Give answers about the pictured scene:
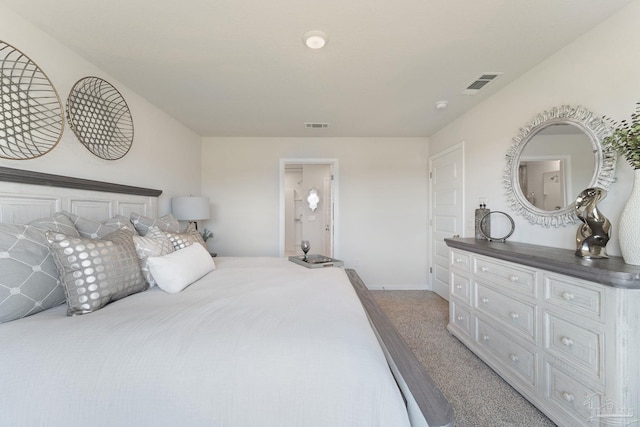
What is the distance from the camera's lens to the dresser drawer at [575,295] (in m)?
1.25

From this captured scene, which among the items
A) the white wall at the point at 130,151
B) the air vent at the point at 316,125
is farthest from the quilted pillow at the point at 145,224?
the air vent at the point at 316,125

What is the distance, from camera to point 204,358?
2.92ft

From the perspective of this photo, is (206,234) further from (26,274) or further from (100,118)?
(26,274)

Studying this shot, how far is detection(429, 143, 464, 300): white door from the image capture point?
126 inches

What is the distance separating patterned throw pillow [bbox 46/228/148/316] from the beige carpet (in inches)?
82.3

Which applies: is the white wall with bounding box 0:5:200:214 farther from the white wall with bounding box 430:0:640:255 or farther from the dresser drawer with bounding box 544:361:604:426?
the white wall with bounding box 430:0:640:255

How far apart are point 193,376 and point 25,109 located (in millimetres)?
1996

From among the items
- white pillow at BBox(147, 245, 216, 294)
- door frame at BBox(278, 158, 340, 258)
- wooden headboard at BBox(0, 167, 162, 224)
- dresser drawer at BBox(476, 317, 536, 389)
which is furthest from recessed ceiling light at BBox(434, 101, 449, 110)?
wooden headboard at BBox(0, 167, 162, 224)

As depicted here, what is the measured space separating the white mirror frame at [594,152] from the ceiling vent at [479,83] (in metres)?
0.53

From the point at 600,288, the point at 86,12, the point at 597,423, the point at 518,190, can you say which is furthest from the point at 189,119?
the point at 597,423

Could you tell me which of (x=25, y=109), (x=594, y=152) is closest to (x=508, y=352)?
(x=594, y=152)

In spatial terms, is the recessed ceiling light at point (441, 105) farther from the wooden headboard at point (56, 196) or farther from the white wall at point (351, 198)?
the wooden headboard at point (56, 196)

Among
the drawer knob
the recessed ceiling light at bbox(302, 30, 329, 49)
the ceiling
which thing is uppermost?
the ceiling

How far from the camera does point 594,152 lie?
1.65 meters
